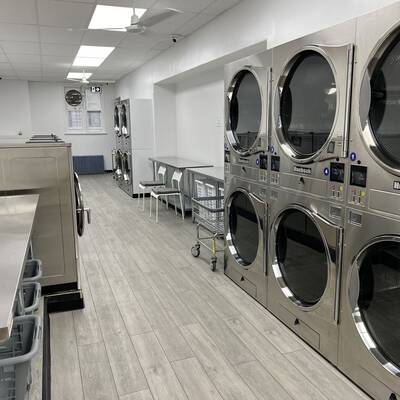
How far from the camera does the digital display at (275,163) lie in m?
2.60

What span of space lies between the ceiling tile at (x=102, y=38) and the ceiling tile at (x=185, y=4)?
140 centimetres

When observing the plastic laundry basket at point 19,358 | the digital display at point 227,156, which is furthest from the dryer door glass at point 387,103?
the plastic laundry basket at point 19,358

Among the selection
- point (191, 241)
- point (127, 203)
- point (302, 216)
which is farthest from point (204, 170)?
point (302, 216)

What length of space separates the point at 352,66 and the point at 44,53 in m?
6.05

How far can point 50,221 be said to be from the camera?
9.53 feet

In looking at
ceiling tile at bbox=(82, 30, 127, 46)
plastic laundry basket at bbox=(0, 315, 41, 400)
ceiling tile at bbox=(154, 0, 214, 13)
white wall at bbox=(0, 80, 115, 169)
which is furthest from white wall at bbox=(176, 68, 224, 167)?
white wall at bbox=(0, 80, 115, 169)

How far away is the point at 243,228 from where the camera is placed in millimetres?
3293

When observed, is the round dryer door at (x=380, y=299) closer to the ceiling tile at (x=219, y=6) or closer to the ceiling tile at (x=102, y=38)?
the ceiling tile at (x=219, y=6)

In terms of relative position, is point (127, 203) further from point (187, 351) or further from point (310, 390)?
point (310, 390)

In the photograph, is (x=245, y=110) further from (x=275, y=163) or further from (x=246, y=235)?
(x=246, y=235)

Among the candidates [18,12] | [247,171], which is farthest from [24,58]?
[247,171]

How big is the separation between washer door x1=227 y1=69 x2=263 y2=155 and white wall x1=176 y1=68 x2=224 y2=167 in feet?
7.20

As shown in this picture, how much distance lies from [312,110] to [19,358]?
199 cm

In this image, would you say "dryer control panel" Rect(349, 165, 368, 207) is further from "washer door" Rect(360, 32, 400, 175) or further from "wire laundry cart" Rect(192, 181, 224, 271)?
"wire laundry cart" Rect(192, 181, 224, 271)
